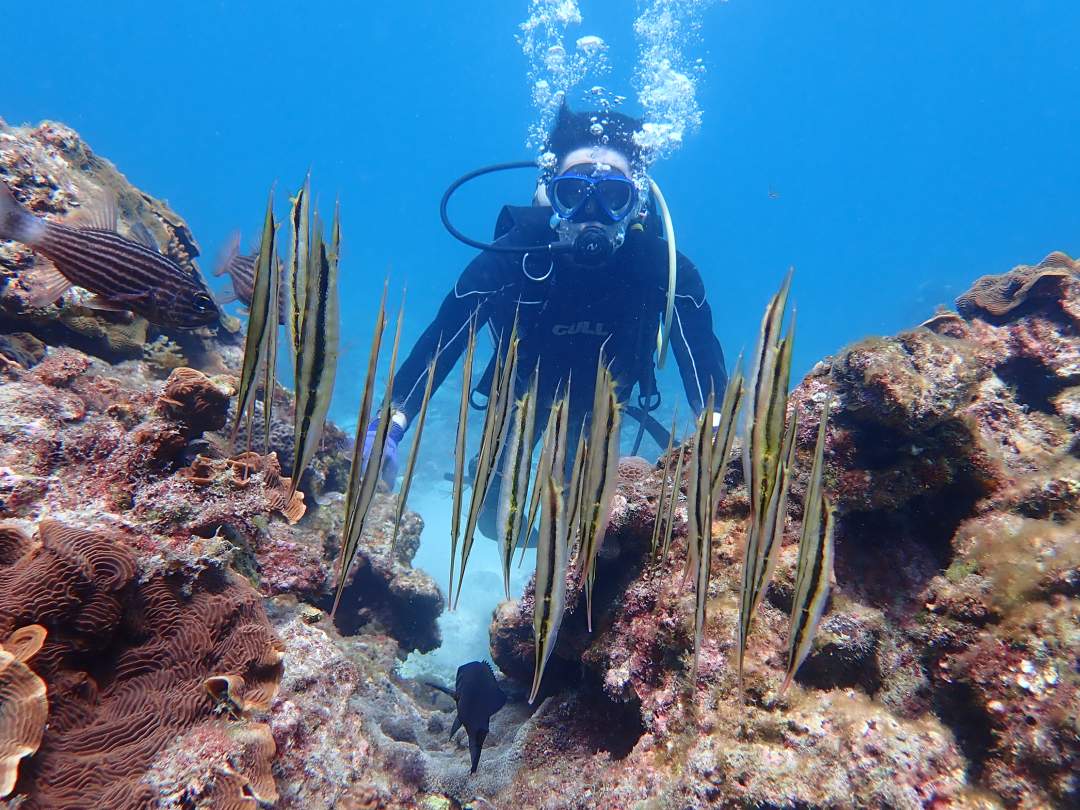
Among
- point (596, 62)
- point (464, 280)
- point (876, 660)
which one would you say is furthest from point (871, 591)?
point (596, 62)

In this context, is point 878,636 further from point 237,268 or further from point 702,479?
point 237,268

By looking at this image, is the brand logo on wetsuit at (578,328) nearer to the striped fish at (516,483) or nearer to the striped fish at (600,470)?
the striped fish at (600,470)

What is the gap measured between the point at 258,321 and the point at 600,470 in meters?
1.13

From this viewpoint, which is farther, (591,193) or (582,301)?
(591,193)

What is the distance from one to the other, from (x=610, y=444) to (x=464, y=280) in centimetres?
579

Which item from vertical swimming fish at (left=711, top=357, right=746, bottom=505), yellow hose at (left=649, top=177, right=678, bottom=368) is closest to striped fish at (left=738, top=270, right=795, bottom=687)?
vertical swimming fish at (left=711, top=357, right=746, bottom=505)

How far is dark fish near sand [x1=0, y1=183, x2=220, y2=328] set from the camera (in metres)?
3.04

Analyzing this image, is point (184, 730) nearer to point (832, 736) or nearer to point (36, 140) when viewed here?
point (832, 736)

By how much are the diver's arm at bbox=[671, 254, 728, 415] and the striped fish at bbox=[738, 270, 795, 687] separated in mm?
5300

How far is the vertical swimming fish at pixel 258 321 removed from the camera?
1116 mm

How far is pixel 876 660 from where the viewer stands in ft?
8.59

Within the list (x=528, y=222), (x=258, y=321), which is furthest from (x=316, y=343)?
(x=528, y=222)

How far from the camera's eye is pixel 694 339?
22.9ft

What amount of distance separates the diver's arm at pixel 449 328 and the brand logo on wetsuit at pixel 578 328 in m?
0.98
